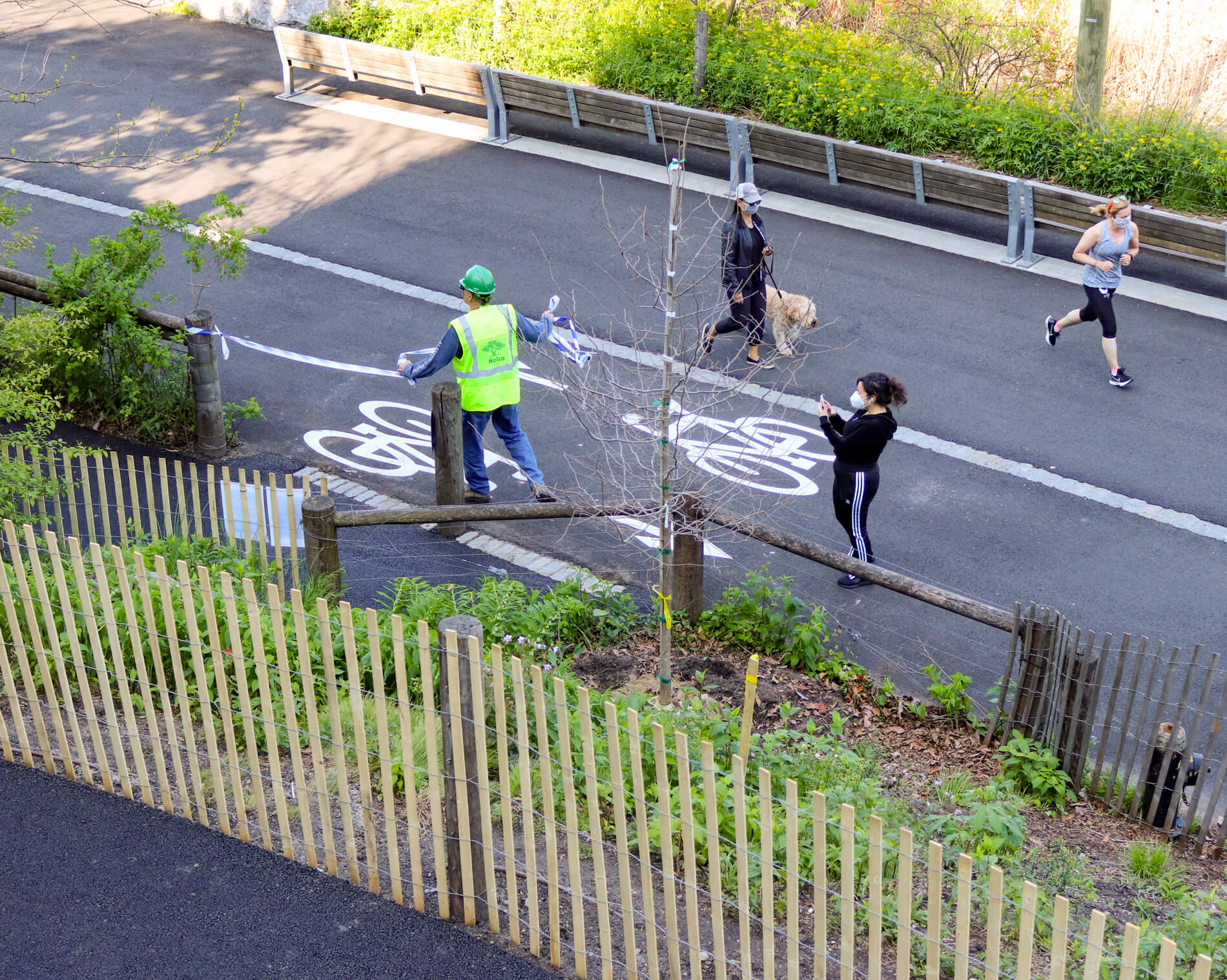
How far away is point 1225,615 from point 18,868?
7.31 meters

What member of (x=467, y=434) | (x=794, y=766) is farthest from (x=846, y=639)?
(x=467, y=434)

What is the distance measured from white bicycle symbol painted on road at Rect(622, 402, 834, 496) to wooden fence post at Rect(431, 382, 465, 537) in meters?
1.73

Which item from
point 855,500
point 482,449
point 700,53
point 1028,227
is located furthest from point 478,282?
point 700,53

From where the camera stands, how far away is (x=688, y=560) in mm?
7977

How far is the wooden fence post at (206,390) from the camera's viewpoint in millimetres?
10234

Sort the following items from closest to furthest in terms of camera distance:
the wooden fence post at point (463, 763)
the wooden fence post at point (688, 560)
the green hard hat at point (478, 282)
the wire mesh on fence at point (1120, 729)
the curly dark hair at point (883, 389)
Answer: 1. the wooden fence post at point (463, 763)
2. the wire mesh on fence at point (1120, 729)
3. the wooden fence post at point (688, 560)
4. the curly dark hair at point (883, 389)
5. the green hard hat at point (478, 282)

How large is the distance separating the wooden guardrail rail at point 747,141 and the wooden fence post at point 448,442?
4.36 m

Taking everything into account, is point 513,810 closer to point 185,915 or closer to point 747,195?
point 185,915

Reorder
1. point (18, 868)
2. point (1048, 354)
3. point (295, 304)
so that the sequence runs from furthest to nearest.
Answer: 1. point (295, 304)
2. point (1048, 354)
3. point (18, 868)

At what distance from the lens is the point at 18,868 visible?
17.8ft

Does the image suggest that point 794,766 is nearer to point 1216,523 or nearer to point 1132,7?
point 1216,523

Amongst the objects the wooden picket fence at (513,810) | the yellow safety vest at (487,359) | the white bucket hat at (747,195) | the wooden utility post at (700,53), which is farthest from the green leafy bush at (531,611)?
the wooden utility post at (700,53)

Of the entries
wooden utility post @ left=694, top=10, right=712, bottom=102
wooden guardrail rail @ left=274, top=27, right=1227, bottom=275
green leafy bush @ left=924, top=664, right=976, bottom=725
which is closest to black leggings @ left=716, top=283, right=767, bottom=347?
wooden guardrail rail @ left=274, top=27, right=1227, bottom=275

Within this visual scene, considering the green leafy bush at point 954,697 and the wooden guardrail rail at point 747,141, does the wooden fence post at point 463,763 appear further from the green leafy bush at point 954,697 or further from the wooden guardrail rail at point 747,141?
the wooden guardrail rail at point 747,141
